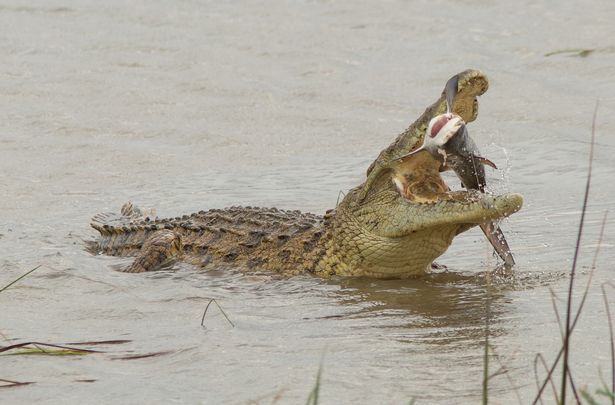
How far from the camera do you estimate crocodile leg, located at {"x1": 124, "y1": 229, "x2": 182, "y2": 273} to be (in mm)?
7551

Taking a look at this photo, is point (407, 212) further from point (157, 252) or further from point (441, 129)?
point (157, 252)

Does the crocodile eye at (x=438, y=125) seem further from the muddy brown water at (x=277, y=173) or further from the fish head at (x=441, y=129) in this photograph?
the muddy brown water at (x=277, y=173)

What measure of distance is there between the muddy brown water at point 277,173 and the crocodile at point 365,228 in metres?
0.16

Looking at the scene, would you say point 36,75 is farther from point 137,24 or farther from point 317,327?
point 317,327

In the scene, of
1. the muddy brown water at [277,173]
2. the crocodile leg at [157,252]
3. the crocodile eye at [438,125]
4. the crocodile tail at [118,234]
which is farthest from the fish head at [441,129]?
the crocodile tail at [118,234]

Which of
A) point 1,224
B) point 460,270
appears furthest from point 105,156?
point 460,270

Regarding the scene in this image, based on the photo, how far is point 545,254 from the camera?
7359 mm

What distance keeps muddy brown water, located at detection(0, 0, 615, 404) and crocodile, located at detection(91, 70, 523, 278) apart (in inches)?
6.3

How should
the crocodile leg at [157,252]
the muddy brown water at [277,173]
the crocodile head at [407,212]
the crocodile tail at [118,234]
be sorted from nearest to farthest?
the muddy brown water at [277,173], the crocodile head at [407,212], the crocodile leg at [157,252], the crocodile tail at [118,234]

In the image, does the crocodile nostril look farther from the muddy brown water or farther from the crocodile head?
the muddy brown water

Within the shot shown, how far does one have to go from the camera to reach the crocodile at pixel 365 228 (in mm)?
6386

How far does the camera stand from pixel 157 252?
7.59 m

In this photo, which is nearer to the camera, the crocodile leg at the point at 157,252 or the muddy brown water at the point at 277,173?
the muddy brown water at the point at 277,173

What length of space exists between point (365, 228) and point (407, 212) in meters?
0.37
